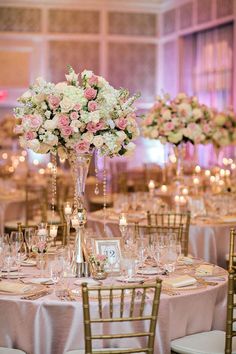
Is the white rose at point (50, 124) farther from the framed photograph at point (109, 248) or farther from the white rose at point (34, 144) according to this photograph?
the framed photograph at point (109, 248)

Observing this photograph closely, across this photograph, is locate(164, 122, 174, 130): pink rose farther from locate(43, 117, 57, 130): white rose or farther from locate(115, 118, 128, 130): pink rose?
locate(43, 117, 57, 130): white rose

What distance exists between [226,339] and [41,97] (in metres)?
1.82

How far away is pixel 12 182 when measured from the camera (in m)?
11.0

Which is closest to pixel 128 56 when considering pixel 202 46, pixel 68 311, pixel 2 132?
pixel 202 46

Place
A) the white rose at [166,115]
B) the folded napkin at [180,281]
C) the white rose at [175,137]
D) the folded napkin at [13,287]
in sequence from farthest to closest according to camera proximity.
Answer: the white rose at [166,115] → the white rose at [175,137] → the folded napkin at [180,281] → the folded napkin at [13,287]

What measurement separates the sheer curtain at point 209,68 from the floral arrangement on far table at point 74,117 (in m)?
8.05

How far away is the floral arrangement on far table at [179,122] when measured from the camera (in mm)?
7863

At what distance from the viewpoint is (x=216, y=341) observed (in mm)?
4125

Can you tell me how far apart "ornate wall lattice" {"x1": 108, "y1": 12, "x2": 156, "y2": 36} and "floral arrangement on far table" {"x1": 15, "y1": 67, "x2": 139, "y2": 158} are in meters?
10.7

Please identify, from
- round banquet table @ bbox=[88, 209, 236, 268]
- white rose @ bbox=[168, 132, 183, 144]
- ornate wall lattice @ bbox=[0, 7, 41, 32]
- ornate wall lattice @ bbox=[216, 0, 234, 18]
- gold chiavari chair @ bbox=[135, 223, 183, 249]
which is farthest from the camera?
ornate wall lattice @ bbox=[0, 7, 41, 32]

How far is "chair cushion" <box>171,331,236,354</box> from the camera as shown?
3988 millimetres

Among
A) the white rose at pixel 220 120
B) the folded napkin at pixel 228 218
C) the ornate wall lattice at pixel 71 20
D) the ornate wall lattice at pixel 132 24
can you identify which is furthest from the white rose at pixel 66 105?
the ornate wall lattice at pixel 132 24

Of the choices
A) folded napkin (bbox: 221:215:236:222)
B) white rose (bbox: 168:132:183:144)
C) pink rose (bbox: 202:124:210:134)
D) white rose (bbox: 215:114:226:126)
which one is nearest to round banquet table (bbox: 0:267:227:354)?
folded napkin (bbox: 221:215:236:222)

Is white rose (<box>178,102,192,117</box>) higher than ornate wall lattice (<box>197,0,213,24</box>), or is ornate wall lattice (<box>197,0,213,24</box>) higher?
ornate wall lattice (<box>197,0,213,24</box>)
